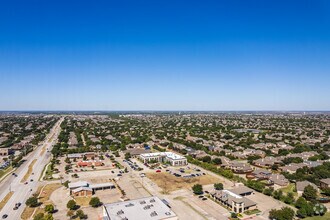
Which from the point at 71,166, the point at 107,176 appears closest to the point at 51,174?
the point at 71,166

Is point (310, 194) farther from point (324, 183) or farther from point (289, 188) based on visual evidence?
point (324, 183)

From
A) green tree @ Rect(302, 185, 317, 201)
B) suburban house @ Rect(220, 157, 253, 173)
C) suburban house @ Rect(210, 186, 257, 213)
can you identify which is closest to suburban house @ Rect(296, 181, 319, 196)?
green tree @ Rect(302, 185, 317, 201)

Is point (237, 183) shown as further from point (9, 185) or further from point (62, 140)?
point (62, 140)

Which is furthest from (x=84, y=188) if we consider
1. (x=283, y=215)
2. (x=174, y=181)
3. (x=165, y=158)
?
(x=165, y=158)

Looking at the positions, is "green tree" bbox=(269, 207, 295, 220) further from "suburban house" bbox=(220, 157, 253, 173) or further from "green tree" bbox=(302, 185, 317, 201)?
"suburban house" bbox=(220, 157, 253, 173)

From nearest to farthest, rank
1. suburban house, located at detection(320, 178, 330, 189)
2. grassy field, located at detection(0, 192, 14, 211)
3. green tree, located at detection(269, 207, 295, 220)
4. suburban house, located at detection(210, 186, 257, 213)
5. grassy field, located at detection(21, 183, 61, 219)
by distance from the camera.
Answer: green tree, located at detection(269, 207, 295, 220)
grassy field, located at detection(21, 183, 61, 219)
suburban house, located at detection(210, 186, 257, 213)
grassy field, located at detection(0, 192, 14, 211)
suburban house, located at detection(320, 178, 330, 189)

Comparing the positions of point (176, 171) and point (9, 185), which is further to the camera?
point (176, 171)
